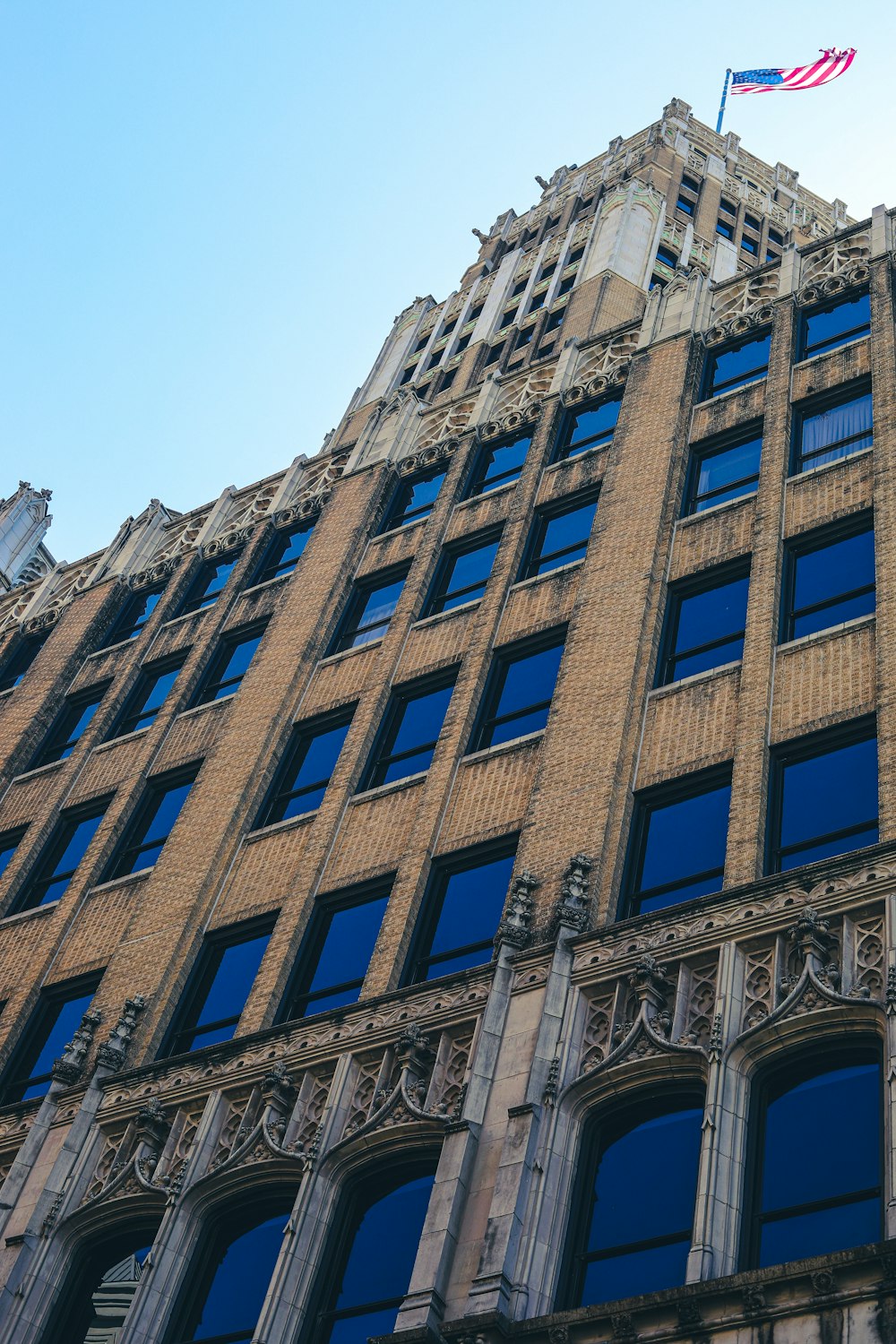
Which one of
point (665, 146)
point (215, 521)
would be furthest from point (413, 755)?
point (665, 146)

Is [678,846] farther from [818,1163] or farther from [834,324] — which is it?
[834,324]

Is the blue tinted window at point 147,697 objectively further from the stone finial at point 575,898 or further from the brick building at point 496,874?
the stone finial at point 575,898

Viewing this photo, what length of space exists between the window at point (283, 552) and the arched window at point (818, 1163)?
2064cm

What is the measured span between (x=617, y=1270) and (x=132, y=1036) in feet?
32.9

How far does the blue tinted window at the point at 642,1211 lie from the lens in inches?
647

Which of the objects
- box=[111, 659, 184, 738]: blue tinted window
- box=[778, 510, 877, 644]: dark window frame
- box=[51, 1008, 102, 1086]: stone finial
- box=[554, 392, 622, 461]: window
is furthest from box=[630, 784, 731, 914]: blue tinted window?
box=[111, 659, 184, 738]: blue tinted window

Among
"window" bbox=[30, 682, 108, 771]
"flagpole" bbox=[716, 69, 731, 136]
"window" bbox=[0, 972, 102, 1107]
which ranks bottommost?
"window" bbox=[0, 972, 102, 1107]

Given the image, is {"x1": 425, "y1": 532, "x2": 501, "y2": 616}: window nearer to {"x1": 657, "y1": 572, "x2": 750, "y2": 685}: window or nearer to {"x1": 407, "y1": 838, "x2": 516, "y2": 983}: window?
{"x1": 657, "y1": 572, "x2": 750, "y2": 685}: window

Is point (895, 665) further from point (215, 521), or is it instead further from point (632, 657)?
point (215, 521)

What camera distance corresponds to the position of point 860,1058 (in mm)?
16812

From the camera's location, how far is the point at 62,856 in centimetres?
3139

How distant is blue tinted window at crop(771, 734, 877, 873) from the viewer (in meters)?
20.2

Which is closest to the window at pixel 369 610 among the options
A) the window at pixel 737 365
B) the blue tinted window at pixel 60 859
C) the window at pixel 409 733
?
the window at pixel 409 733

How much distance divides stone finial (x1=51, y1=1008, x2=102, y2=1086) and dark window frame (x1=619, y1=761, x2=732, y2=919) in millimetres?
8625
